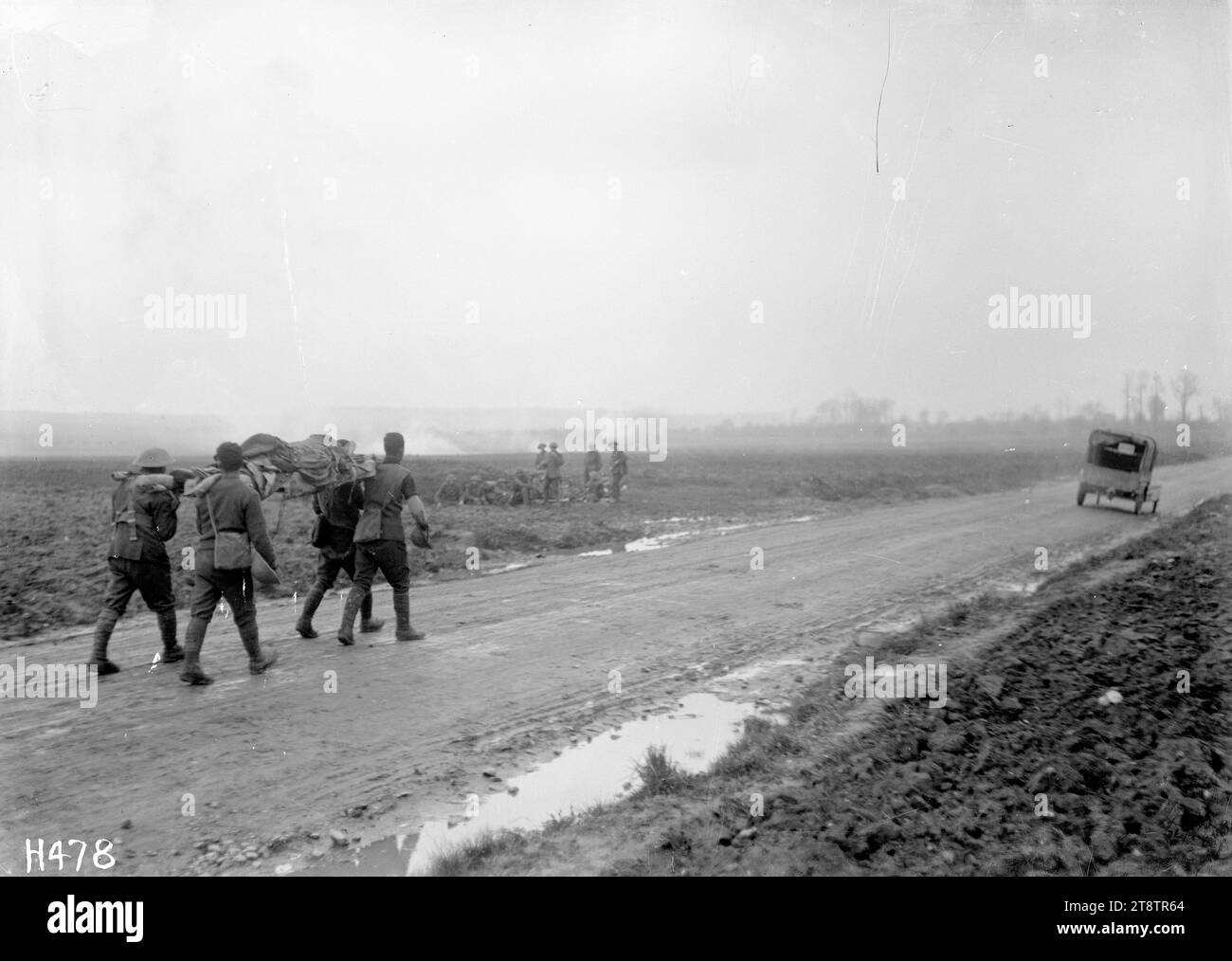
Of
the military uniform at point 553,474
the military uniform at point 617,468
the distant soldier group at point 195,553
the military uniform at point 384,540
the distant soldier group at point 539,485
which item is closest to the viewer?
the distant soldier group at point 195,553

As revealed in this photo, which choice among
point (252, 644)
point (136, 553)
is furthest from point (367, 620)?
point (136, 553)

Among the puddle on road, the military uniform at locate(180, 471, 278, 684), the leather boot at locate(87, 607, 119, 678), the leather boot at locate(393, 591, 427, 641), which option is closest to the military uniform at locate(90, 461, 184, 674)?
the leather boot at locate(87, 607, 119, 678)

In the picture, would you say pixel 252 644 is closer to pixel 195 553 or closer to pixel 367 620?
pixel 195 553

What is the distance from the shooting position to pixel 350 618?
7621mm

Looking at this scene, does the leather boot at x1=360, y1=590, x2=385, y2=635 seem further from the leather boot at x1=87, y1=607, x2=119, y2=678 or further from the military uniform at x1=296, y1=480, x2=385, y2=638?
the leather boot at x1=87, y1=607, x2=119, y2=678

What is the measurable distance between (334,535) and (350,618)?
95cm

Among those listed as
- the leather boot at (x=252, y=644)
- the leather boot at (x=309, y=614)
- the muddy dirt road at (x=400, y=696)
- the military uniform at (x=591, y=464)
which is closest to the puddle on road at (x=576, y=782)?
the muddy dirt road at (x=400, y=696)

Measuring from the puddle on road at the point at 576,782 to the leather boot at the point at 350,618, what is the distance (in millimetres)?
3172

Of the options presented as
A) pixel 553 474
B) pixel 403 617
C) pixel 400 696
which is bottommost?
pixel 400 696

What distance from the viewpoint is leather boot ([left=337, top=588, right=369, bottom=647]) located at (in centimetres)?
757

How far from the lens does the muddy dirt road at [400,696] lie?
14.4 feet

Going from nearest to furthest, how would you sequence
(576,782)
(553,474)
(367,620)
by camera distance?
1. (576,782)
2. (367,620)
3. (553,474)

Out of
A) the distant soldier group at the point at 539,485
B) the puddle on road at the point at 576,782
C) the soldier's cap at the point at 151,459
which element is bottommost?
the puddle on road at the point at 576,782

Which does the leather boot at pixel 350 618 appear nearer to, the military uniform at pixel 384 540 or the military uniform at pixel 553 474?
the military uniform at pixel 384 540
